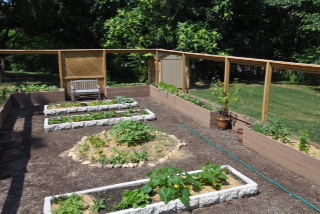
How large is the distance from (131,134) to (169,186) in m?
2.48

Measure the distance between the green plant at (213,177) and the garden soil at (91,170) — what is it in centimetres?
36

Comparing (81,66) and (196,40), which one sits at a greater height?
(196,40)

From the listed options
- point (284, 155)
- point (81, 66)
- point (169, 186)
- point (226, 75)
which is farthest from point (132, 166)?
point (81, 66)

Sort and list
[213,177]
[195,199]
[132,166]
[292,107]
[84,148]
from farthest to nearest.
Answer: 1. [292,107]
2. [84,148]
3. [132,166]
4. [213,177]
5. [195,199]

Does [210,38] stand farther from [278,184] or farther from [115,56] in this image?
[278,184]

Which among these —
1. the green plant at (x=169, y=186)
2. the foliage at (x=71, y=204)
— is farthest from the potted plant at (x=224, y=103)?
the foliage at (x=71, y=204)

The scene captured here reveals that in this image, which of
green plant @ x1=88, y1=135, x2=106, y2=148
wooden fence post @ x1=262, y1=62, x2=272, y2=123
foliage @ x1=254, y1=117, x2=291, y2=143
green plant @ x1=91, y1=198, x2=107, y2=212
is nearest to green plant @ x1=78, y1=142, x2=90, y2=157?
green plant @ x1=88, y1=135, x2=106, y2=148

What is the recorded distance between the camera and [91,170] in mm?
5445

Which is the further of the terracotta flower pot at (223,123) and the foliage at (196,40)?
the foliage at (196,40)

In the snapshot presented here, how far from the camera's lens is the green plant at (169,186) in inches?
155

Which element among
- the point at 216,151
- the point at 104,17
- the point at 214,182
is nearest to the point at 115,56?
the point at 104,17

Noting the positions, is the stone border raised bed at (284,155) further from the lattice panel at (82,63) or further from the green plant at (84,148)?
the lattice panel at (82,63)

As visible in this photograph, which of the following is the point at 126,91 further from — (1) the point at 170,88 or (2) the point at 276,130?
(2) the point at 276,130

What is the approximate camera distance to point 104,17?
18438 mm
